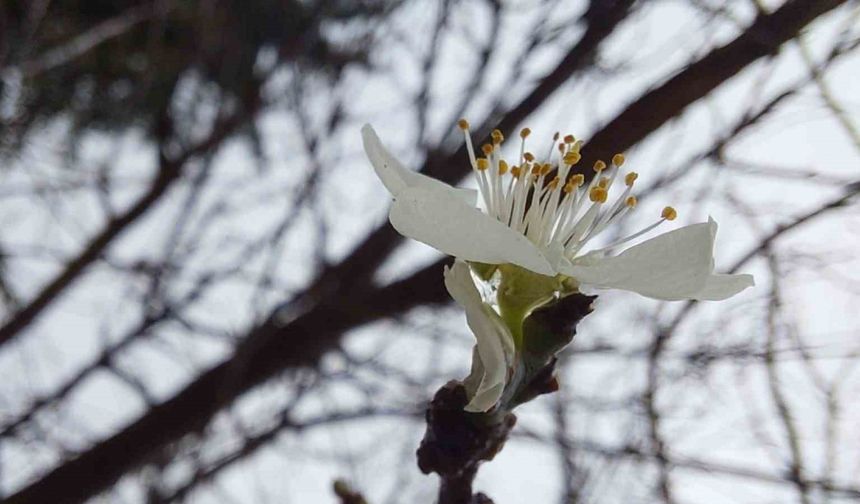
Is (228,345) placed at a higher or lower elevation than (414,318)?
higher

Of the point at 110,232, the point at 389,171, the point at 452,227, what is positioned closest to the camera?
the point at 452,227

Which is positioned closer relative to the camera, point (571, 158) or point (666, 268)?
point (666, 268)

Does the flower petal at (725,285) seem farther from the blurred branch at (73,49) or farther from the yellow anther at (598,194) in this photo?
the blurred branch at (73,49)

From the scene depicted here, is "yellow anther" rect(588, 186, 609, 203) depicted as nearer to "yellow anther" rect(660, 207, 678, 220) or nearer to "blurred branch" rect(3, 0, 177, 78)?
"yellow anther" rect(660, 207, 678, 220)

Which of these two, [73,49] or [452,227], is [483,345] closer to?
[452,227]

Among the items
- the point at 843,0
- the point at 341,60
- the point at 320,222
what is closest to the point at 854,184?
the point at 843,0

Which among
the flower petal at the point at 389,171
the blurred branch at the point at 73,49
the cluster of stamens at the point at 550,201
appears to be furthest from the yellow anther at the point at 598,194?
the blurred branch at the point at 73,49

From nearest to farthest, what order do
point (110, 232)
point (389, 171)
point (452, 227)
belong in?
point (452, 227) < point (389, 171) < point (110, 232)

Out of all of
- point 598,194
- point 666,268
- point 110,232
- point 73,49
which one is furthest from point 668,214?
point 73,49

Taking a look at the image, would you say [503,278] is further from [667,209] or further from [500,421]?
[667,209]
